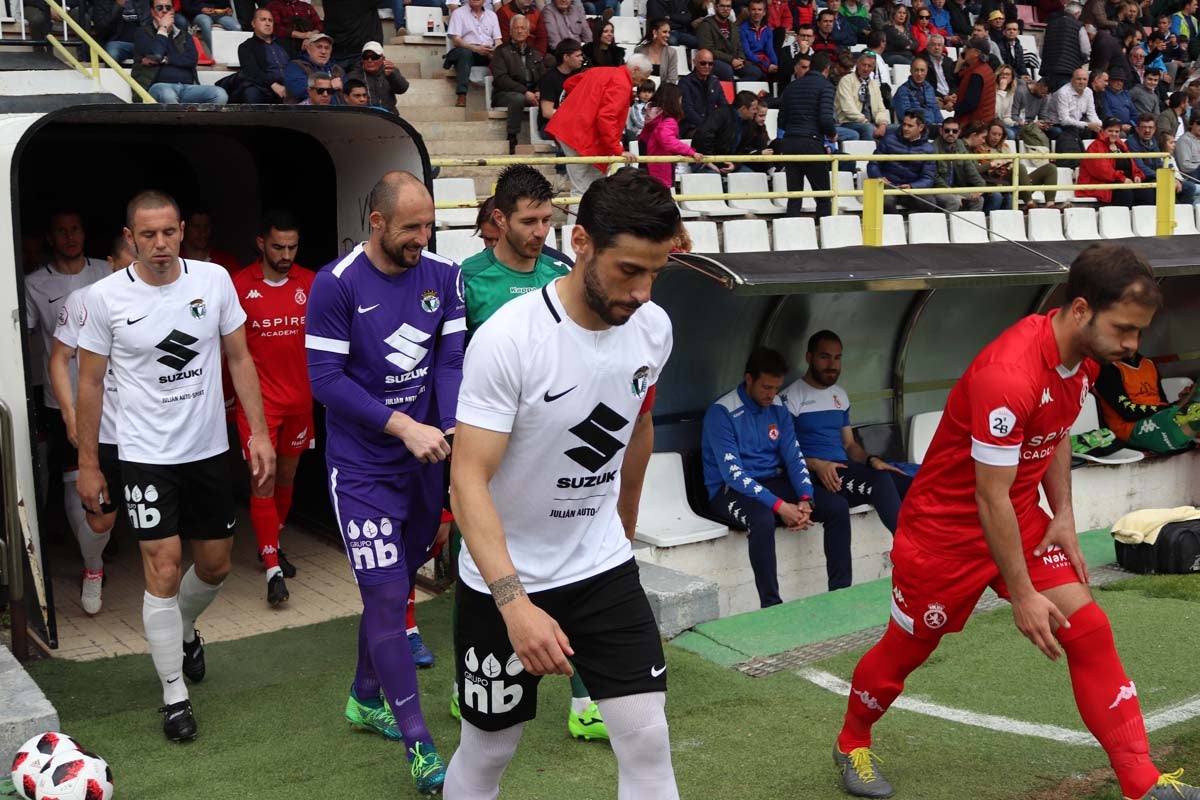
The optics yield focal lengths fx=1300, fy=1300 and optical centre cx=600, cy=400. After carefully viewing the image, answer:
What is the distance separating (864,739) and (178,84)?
8.48 meters

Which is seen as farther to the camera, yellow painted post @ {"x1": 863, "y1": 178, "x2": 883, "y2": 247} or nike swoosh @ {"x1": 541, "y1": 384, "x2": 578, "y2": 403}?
yellow painted post @ {"x1": 863, "y1": 178, "x2": 883, "y2": 247}

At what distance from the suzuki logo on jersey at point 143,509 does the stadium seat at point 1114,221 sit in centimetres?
1119

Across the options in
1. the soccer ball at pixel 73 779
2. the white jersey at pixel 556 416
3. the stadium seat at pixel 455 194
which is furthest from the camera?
the stadium seat at pixel 455 194

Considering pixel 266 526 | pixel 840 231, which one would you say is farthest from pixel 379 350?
pixel 840 231

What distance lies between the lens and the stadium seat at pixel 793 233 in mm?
10820

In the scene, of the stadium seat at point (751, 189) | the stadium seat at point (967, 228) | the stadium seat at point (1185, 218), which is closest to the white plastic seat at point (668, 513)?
the stadium seat at point (751, 189)

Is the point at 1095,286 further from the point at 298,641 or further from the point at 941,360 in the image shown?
the point at 941,360

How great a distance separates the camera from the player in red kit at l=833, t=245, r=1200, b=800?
3609 mm

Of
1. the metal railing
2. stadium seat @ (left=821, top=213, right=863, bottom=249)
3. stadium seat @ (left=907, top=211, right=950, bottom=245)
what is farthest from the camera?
stadium seat @ (left=907, top=211, right=950, bottom=245)

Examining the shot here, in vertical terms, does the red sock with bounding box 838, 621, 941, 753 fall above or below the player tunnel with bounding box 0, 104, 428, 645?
below

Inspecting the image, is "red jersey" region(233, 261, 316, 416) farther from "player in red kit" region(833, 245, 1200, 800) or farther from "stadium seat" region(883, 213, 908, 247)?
"stadium seat" region(883, 213, 908, 247)

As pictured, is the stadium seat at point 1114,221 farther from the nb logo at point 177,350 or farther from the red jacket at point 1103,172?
the nb logo at point 177,350

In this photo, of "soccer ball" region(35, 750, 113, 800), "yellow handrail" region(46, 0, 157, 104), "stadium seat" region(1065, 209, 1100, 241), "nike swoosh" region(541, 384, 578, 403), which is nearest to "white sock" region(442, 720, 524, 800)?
"nike swoosh" region(541, 384, 578, 403)

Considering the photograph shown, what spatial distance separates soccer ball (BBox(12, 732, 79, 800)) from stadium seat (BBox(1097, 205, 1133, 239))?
1187cm
